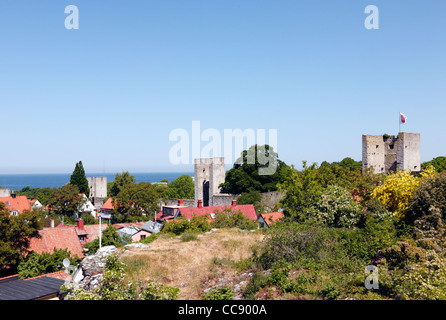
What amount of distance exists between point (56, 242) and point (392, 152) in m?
34.7

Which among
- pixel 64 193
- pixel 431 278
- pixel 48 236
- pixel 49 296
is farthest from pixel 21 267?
pixel 64 193

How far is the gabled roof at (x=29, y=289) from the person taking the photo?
12664 millimetres

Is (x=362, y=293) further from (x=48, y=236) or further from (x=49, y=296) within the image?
(x=48, y=236)

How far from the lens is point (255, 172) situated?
54.4 m

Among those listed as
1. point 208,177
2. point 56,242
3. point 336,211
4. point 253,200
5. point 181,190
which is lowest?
point 181,190

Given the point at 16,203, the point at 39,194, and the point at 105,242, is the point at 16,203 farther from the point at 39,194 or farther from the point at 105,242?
the point at 39,194

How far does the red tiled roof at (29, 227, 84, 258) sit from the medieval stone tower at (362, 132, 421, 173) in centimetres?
2974

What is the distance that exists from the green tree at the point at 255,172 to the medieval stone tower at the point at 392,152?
48.8ft

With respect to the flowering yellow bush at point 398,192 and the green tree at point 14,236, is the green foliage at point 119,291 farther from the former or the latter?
the green tree at point 14,236

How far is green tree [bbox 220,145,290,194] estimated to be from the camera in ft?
176

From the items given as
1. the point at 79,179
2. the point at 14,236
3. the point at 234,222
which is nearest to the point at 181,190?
the point at 79,179

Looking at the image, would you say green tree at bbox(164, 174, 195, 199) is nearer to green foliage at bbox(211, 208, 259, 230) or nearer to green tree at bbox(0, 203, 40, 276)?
green foliage at bbox(211, 208, 259, 230)

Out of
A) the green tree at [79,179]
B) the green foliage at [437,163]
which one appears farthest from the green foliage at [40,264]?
the green tree at [79,179]
